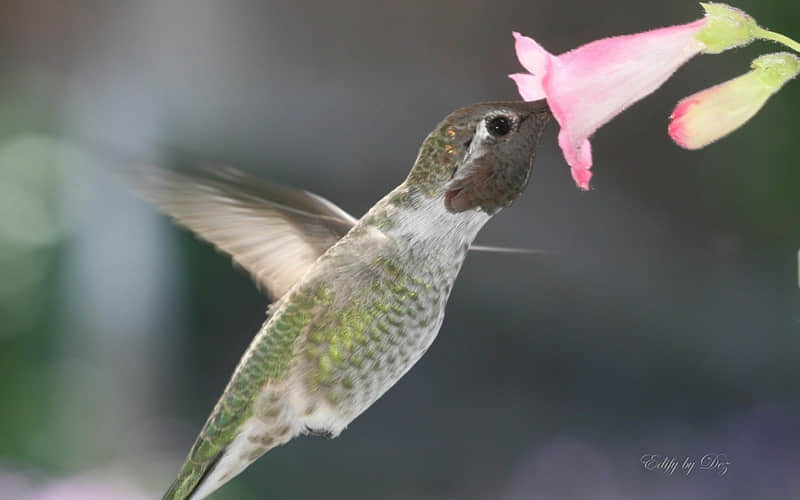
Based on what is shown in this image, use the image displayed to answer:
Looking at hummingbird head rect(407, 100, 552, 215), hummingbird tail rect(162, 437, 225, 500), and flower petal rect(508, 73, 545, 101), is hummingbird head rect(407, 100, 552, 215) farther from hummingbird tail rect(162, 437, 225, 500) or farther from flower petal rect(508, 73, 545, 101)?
hummingbird tail rect(162, 437, 225, 500)

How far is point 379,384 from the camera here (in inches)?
19.3

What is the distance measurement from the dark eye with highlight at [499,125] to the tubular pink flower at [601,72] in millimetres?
24

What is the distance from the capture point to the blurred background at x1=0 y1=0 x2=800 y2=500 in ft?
5.69

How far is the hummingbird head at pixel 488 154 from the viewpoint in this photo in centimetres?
41

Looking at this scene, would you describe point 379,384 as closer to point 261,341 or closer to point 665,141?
point 261,341

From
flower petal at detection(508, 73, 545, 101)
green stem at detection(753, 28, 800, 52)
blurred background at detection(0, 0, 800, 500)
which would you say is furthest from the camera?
blurred background at detection(0, 0, 800, 500)

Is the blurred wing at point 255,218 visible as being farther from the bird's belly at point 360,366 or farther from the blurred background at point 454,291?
the blurred background at point 454,291

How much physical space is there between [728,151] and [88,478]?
4.86ft

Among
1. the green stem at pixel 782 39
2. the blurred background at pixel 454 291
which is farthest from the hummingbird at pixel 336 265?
the blurred background at pixel 454 291

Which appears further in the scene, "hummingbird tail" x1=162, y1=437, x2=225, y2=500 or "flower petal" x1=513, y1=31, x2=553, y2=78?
"hummingbird tail" x1=162, y1=437, x2=225, y2=500

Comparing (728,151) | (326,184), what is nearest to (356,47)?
(326,184)

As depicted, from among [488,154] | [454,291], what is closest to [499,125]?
[488,154]

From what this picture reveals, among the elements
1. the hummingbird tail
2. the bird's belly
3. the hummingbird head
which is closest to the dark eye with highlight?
the hummingbird head

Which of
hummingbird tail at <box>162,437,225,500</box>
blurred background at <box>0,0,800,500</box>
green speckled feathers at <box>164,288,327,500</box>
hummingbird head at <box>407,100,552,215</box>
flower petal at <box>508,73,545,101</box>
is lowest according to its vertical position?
blurred background at <box>0,0,800,500</box>
